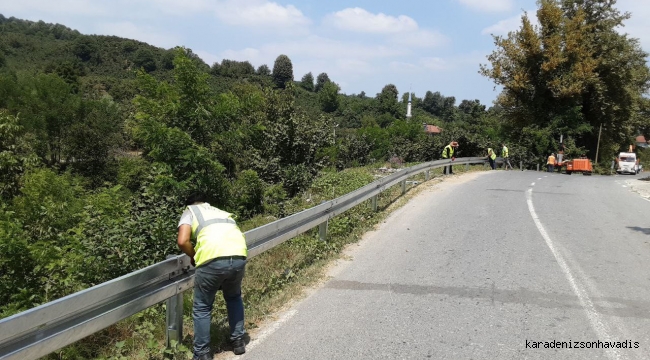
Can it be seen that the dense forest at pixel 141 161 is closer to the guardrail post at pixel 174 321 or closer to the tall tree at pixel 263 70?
the guardrail post at pixel 174 321

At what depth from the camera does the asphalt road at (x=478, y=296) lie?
14.1ft

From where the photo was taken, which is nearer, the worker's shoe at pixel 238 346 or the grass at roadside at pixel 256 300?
the worker's shoe at pixel 238 346

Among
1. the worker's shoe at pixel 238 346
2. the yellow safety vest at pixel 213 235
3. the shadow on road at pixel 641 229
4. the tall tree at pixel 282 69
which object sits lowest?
the worker's shoe at pixel 238 346

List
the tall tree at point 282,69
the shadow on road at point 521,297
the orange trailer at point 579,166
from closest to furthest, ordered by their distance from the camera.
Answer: the shadow on road at point 521,297, the orange trailer at point 579,166, the tall tree at point 282,69

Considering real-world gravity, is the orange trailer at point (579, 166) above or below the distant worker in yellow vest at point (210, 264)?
below

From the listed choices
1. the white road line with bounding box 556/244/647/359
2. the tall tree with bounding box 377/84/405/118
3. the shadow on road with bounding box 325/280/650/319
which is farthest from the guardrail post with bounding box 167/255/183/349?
the tall tree with bounding box 377/84/405/118

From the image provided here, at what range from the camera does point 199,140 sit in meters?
15.2

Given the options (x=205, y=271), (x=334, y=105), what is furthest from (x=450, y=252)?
(x=334, y=105)

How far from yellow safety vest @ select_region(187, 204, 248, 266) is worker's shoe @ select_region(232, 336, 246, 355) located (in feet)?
2.47

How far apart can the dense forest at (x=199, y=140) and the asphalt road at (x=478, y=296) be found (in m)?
3.10

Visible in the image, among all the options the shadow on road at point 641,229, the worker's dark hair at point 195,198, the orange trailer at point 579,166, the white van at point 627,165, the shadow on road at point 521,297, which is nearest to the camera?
the worker's dark hair at point 195,198

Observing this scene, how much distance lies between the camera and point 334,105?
518 feet

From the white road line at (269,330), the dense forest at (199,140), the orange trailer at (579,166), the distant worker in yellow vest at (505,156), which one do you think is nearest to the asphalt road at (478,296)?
the white road line at (269,330)

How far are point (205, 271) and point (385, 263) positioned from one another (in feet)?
12.1
